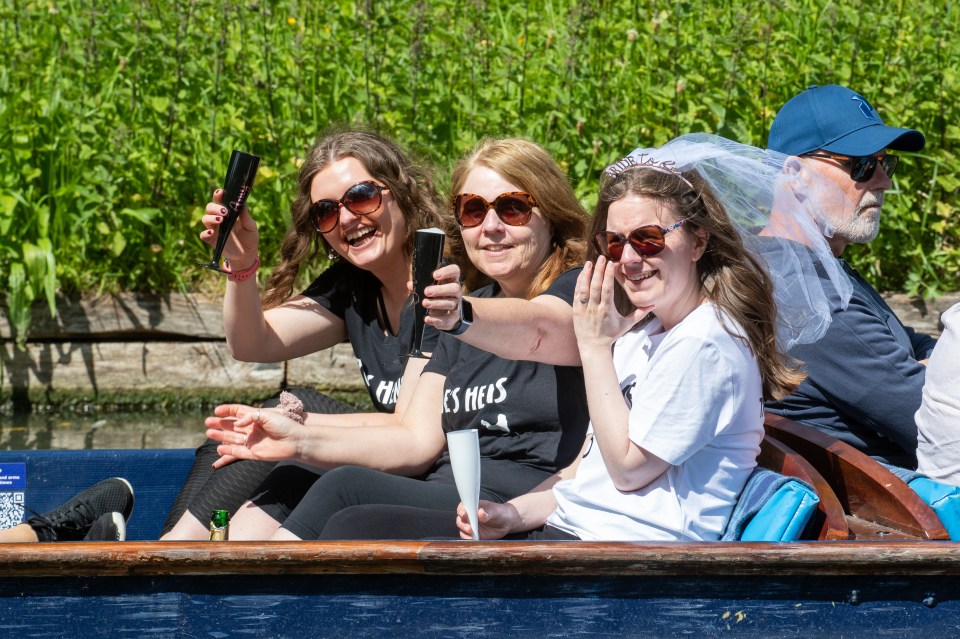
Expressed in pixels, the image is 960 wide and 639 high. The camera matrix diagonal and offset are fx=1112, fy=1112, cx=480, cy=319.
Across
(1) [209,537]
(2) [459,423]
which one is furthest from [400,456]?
(1) [209,537]

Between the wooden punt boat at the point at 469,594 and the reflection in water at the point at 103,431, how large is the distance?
3.10m

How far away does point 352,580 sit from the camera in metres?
2.16

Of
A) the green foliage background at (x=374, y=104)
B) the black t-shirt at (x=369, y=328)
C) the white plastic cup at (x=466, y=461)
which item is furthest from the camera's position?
the green foliage background at (x=374, y=104)

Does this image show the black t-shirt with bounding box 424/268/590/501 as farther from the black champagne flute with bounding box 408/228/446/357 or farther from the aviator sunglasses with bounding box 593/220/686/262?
the black champagne flute with bounding box 408/228/446/357

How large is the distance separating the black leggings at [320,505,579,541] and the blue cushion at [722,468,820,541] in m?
0.35

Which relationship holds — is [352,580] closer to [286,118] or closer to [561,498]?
[561,498]

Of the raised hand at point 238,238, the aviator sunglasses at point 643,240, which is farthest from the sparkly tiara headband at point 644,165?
the raised hand at point 238,238

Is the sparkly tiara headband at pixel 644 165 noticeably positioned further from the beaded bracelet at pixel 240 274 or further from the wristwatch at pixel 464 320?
the beaded bracelet at pixel 240 274

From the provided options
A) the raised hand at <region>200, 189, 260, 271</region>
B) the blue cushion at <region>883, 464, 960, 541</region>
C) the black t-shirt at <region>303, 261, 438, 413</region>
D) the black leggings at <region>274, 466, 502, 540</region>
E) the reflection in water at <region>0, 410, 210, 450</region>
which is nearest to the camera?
the blue cushion at <region>883, 464, 960, 541</region>

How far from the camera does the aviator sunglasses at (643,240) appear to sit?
7.56ft

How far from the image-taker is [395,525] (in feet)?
7.91

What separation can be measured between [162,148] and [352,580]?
13.3ft

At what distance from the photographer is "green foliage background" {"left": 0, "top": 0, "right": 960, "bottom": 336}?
17.8ft

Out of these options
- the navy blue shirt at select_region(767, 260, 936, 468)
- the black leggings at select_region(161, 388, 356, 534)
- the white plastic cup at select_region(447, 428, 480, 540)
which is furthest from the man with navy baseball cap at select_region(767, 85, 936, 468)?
the black leggings at select_region(161, 388, 356, 534)
